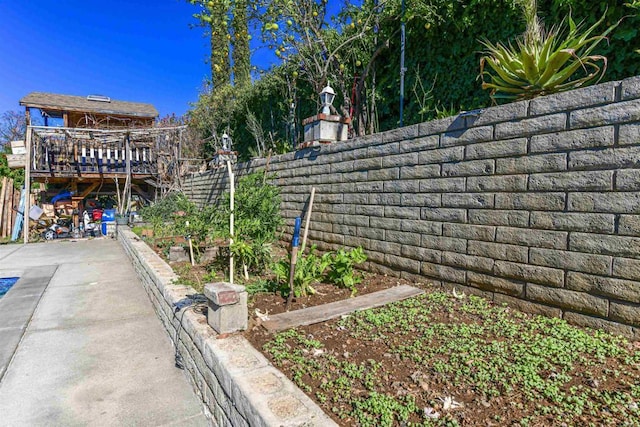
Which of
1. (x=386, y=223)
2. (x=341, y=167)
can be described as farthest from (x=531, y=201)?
(x=341, y=167)

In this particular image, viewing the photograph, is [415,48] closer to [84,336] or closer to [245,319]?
[245,319]

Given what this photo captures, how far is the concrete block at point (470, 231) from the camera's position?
283 centimetres

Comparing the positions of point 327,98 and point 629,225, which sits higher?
point 327,98

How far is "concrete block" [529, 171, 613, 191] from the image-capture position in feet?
7.09

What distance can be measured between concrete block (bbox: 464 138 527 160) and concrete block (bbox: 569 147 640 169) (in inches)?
14.1

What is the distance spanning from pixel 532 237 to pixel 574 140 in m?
0.72

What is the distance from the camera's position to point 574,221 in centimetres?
230

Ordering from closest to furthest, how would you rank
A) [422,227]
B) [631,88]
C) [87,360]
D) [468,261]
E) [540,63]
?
[631,88] → [540,63] → [87,360] → [468,261] → [422,227]

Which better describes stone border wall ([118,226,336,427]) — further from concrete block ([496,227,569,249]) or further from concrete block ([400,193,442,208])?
concrete block ([400,193,442,208])

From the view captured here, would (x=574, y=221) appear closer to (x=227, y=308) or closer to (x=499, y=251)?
(x=499, y=251)

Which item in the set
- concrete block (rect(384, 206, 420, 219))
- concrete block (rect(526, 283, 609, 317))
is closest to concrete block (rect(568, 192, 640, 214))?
concrete block (rect(526, 283, 609, 317))

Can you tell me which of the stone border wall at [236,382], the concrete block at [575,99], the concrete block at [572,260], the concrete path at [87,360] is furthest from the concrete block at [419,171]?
the concrete path at [87,360]

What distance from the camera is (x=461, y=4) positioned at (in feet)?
14.4

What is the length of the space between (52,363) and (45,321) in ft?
3.78
